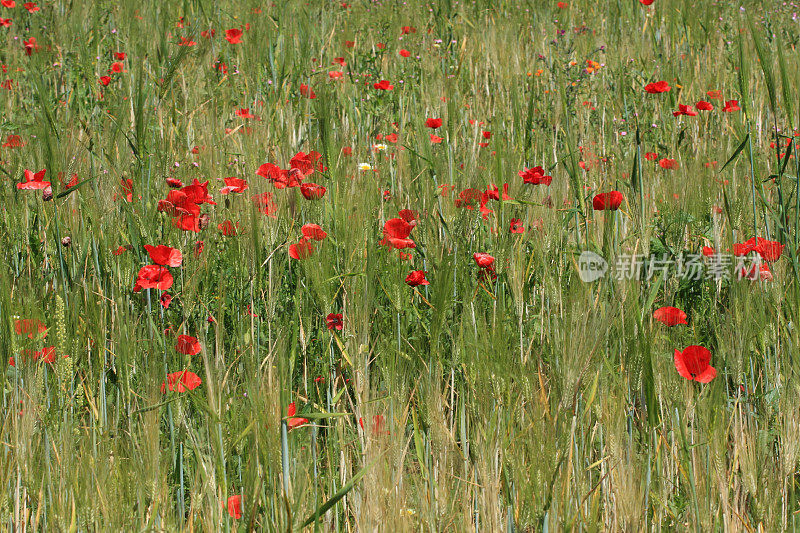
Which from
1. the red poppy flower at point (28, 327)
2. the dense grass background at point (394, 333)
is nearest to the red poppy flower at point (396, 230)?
the dense grass background at point (394, 333)

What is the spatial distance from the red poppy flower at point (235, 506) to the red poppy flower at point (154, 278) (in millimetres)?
439

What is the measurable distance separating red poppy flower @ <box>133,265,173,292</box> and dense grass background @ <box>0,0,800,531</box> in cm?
3

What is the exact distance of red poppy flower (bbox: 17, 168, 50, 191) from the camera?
5.17 feet

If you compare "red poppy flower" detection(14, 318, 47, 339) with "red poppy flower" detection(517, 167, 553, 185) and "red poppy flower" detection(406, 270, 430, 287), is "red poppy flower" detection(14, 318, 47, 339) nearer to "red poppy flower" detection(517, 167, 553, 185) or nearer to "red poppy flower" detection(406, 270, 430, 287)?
"red poppy flower" detection(406, 270, 430, 287)

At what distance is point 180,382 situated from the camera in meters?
1.21

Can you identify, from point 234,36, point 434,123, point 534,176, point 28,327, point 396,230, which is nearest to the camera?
point 28,327

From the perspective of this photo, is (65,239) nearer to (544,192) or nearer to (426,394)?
(426,394)

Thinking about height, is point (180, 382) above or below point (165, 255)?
below

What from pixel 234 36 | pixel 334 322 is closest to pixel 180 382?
pixel 334 322

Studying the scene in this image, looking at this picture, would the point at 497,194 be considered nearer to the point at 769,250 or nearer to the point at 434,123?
the point at 769,250

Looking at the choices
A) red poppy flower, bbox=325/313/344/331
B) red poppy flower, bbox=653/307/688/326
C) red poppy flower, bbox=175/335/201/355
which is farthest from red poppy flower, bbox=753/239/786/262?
red poppy flower, bbox=175/335/201/355

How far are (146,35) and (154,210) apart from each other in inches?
46.4

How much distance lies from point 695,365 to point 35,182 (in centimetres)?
135

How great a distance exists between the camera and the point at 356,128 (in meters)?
2.73
